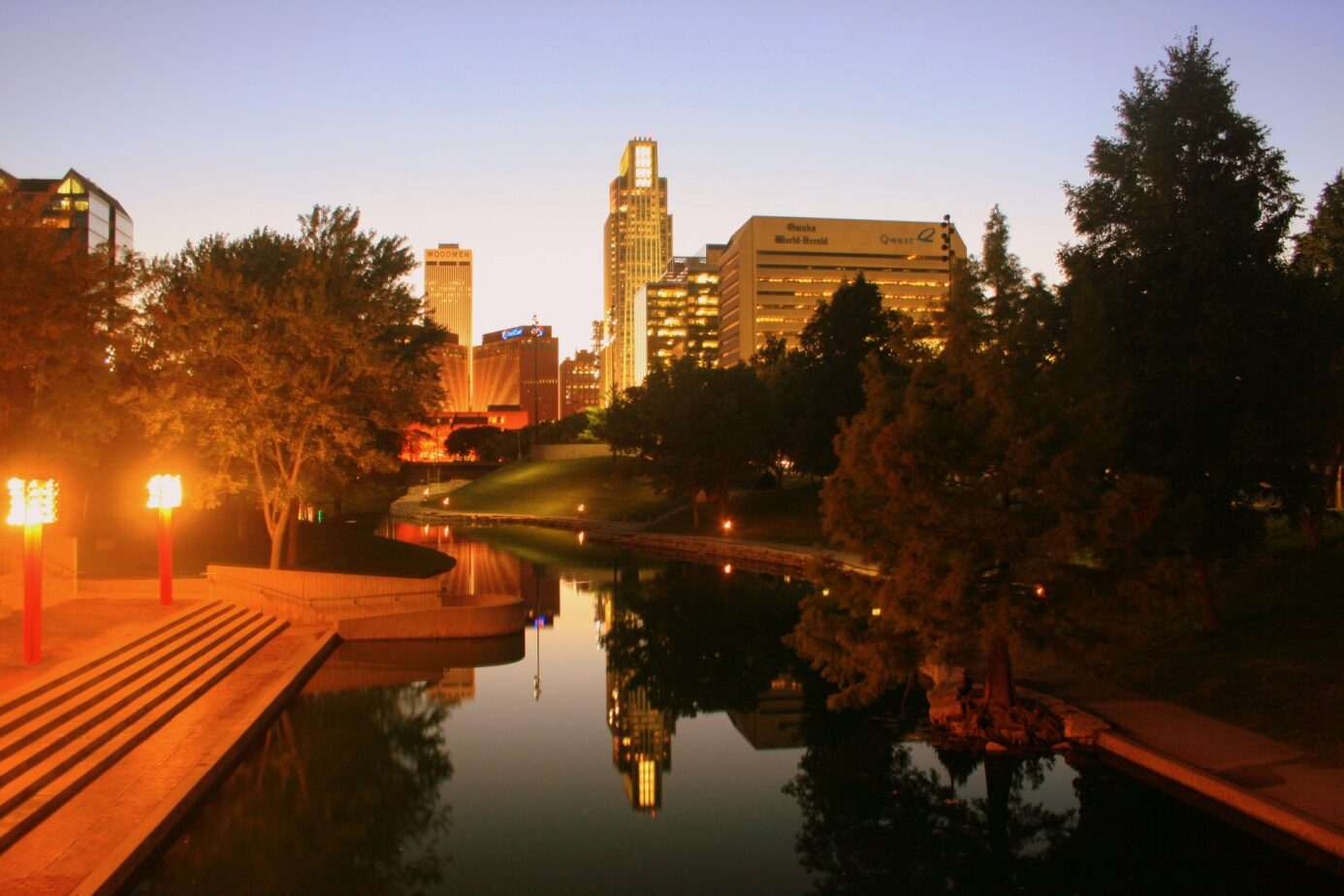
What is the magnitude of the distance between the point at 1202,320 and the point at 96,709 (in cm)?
2290

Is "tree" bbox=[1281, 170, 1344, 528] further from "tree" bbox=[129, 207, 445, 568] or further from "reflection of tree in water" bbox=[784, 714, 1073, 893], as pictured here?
"tree" bbox=[129, 207, 445, 568]

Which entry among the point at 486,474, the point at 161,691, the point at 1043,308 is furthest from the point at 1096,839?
the point at 486,474

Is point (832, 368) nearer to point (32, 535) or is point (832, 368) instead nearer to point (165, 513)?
point (165, 513)

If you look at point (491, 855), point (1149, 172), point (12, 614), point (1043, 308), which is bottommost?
point (491, 855)

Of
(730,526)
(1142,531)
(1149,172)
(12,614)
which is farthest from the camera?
(730,526)

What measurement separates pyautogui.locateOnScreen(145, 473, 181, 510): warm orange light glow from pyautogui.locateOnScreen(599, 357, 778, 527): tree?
3969 cm

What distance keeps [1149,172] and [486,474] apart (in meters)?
110

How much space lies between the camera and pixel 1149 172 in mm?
23578

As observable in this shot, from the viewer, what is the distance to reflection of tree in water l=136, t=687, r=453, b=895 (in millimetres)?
13727

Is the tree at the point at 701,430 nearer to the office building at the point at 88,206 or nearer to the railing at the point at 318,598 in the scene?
the railing at the point at 318,598

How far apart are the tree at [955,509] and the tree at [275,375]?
1856cm

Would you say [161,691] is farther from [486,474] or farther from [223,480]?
[486,474]

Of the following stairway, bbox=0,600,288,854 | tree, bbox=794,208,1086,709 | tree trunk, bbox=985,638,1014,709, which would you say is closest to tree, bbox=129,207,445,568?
stairway, bbox=0,600,288,854

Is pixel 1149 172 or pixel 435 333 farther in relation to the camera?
pixel 435 333
